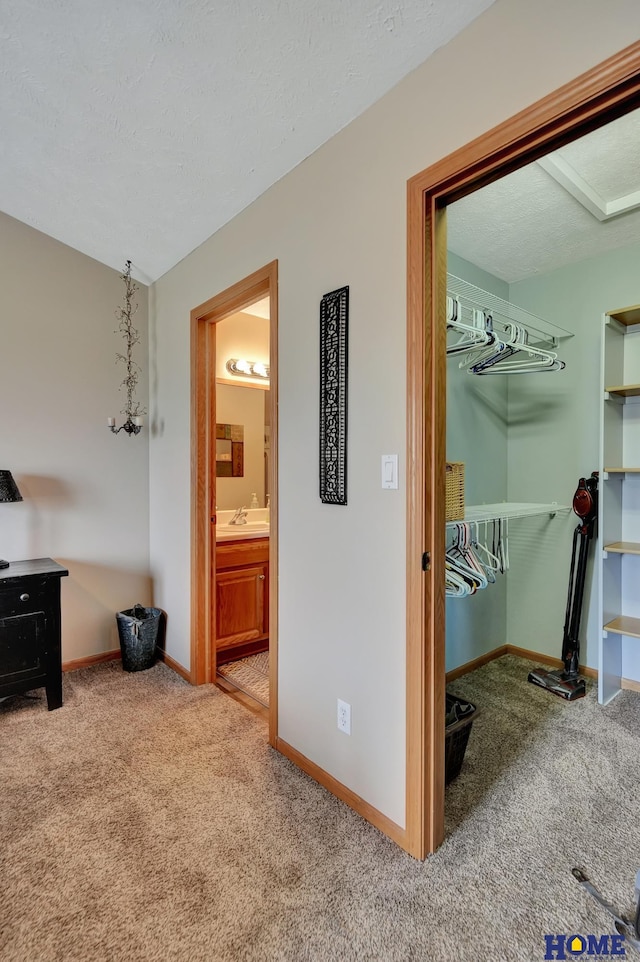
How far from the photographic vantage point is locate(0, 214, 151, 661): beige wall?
285 centimetres

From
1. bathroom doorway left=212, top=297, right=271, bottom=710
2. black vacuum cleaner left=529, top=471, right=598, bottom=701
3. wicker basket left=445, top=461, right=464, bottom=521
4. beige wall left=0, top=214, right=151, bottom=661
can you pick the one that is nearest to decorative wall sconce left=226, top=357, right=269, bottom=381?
bathroom doorway left=212, top=297, right=271, bottom=710

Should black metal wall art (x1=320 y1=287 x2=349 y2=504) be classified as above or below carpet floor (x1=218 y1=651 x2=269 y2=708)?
above

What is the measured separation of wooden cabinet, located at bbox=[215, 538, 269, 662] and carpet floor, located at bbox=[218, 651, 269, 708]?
102 mm

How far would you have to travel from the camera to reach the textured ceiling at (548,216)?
6.30 feet

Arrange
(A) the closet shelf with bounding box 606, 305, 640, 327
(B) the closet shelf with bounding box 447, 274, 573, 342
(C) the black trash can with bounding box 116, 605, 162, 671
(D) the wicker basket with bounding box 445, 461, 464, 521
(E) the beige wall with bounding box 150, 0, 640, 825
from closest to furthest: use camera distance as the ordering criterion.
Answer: (E) the beige wall with bounding box 150, 0, 640, 825
(D) the wicker basket with bounding box 445, 461, 464, 521
(A) the closet shelf with bounding box 606, 305, 640, 327
(B) the closet shelf with bounding box 447, 274, 573, 342
(C) the black trash can with bounding box 116, 605, 162, 671

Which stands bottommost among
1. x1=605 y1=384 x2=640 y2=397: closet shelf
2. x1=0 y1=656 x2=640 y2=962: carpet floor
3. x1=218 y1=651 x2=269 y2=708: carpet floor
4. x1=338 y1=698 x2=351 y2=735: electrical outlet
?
x1=218 y1=651 x2=269 y2=708: carpet floor

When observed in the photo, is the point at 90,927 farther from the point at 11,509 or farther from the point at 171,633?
the point at 11,509

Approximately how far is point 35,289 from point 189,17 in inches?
78.5

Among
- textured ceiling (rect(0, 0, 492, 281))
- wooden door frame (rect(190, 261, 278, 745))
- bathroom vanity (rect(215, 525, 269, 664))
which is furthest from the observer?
bathroom vanity (rect(215, 525, 269, 664))

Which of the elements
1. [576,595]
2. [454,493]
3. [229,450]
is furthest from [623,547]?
[229,450]

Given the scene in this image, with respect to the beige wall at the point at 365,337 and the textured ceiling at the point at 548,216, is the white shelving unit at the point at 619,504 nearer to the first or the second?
the textured ceiling at the point at 548,216

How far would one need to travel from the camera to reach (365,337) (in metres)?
1.70

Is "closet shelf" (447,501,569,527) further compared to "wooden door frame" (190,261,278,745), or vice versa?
"wooden door frame" (190,261,278,745)

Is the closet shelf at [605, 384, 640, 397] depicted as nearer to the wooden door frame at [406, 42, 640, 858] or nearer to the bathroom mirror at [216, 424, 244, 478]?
the wooden door frame at [406, 42, 640, 858]
